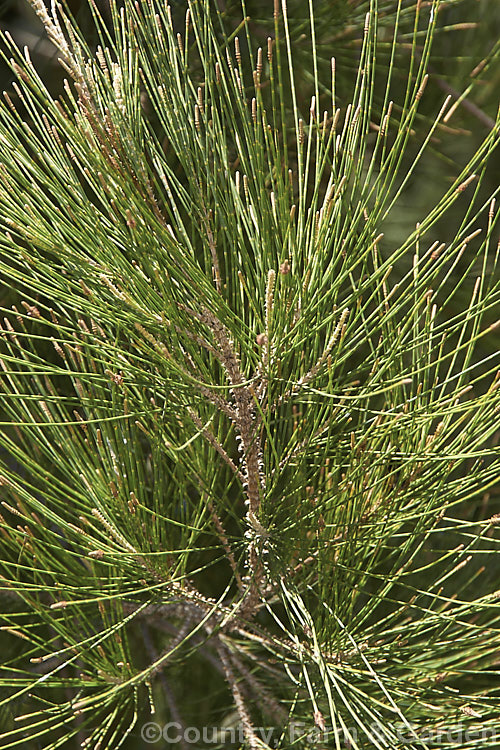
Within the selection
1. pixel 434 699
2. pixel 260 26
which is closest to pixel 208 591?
pixel 434 699

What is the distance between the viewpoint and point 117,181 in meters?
0.37

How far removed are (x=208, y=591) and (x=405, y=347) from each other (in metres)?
0.53

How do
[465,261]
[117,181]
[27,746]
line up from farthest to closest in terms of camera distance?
[465,261]
[27,746]
[117,181]

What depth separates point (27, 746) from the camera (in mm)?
790

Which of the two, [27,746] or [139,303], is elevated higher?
[139,303]

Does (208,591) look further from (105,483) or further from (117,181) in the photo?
(117,181)

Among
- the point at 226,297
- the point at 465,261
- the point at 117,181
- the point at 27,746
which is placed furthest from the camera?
the point at 465,261

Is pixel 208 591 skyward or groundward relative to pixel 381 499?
groundward

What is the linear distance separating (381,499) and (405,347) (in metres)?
0.14

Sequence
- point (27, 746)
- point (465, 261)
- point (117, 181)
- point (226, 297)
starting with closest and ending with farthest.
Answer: point (117, 181) < point (226, 297) < point (27, 746) < point (465, 261)

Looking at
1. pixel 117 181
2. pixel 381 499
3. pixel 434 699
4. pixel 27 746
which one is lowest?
pixel 27 746

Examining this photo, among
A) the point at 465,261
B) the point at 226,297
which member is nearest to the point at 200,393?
the point at 226,297

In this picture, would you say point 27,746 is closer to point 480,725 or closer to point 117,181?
point 480,725

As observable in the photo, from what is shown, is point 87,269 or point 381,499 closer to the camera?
point 87,269
